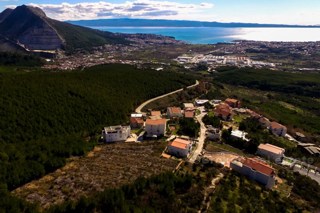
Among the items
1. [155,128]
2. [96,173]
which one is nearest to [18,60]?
[155,128]

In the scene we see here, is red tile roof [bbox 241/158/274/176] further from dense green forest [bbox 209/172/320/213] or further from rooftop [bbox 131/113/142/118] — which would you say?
rooftop [bbox 131/113/142/118]

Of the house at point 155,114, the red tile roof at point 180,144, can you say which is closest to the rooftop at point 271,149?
the red tile roof at point 180,144

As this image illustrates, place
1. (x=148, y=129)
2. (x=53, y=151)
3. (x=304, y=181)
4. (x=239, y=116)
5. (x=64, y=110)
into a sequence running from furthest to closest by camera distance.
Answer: (x=239, y=116) → (x=64, y=110) → (x=148, y=129) → (x=53, y=151) → (x=304, y=181)

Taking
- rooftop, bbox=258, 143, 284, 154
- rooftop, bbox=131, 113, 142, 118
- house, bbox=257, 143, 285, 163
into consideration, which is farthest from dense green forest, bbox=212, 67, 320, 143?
rooftop, bbox=131, 113, 142, 118

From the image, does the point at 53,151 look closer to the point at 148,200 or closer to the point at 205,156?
the point at 148,200

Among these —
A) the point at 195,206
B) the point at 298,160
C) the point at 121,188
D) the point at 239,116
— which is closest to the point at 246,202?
the point at 195,206
